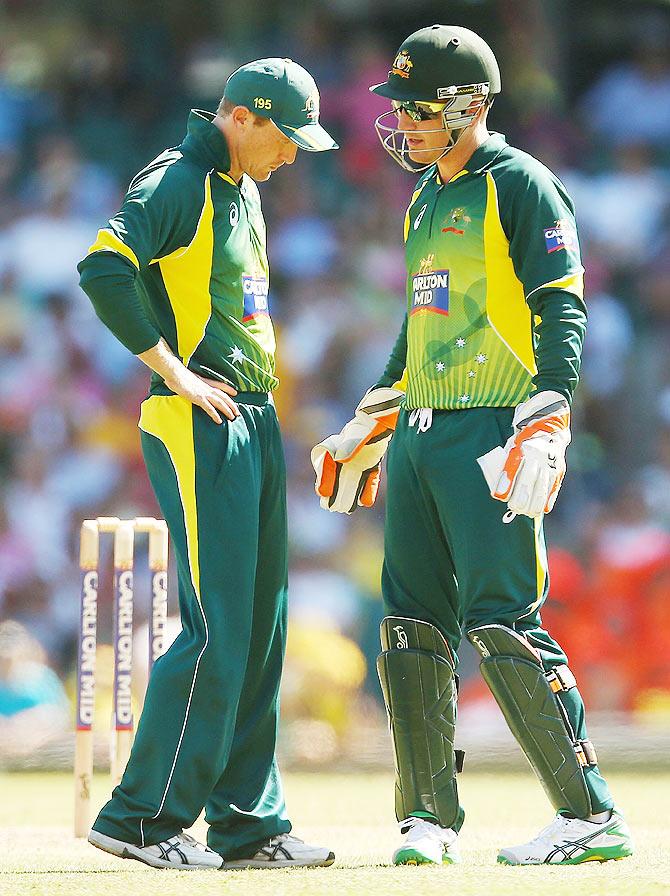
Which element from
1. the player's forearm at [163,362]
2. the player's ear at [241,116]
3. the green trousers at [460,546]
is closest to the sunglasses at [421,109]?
the player's ear at [241,116]

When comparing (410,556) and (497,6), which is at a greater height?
(497,6)

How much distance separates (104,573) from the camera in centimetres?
742

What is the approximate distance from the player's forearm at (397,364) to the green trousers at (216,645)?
40 centimetres

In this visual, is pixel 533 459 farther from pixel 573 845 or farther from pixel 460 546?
pixel 573 845

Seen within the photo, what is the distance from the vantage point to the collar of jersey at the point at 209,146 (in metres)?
3.69

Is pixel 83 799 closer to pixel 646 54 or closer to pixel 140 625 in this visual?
pixel 140 625

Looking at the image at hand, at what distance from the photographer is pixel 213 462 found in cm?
357

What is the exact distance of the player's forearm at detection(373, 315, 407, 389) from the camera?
396 cm

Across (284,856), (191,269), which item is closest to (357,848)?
(284,856)

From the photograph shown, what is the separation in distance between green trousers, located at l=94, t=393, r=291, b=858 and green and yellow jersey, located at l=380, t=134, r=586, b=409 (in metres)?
0.47

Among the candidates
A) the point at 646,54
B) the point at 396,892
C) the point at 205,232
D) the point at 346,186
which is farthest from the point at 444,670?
the point at 646,54

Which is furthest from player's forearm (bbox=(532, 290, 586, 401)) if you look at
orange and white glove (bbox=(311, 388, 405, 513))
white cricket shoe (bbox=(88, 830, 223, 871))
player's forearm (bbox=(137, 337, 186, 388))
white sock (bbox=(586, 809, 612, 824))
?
white cricket shoe (bbox=(88, 830, 223, 871))

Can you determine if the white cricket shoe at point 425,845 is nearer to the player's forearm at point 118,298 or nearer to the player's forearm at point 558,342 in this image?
the player's forearm at point 558,342

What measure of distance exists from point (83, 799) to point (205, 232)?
1772mm
